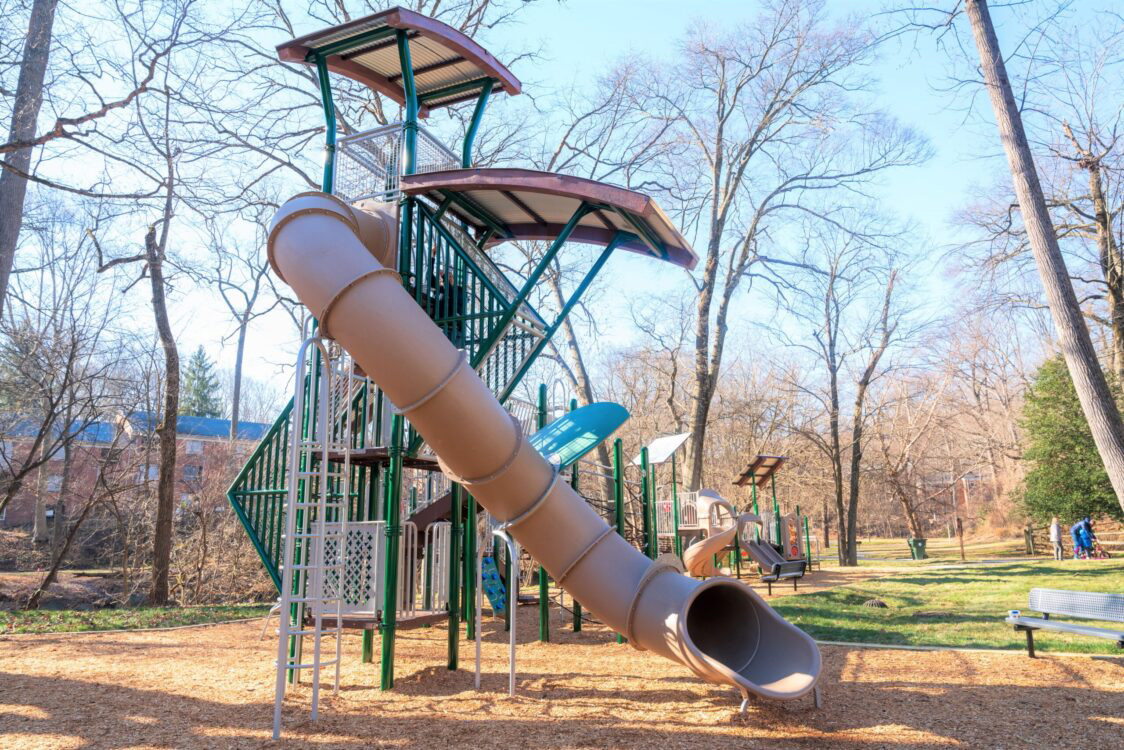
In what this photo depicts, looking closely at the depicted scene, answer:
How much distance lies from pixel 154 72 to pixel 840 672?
1234 cm

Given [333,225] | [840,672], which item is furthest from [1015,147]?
[333,225]

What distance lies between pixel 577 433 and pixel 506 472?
1859 millimetres

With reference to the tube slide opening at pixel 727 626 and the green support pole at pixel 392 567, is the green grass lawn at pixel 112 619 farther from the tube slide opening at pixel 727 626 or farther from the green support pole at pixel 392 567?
the tube slide opening at pixel 727 626

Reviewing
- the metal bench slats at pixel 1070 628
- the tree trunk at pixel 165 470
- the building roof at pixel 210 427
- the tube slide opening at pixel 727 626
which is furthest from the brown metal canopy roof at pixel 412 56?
the building roof at pixel 210 427

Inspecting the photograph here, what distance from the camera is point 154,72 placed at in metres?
10.9

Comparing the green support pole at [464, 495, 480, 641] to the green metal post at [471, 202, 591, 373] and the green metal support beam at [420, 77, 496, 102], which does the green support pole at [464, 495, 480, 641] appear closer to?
the green metal post at [471, 202, 591, 373]

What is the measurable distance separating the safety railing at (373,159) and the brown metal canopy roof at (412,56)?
97 centimetres

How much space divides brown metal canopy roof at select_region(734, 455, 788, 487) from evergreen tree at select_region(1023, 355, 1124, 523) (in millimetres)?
9453

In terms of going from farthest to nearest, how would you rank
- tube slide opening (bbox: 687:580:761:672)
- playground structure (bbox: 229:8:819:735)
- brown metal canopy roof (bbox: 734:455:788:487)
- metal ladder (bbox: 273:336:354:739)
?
brown metal canopy roof (bbox: 734:455:788:487) < tube slide opening (bbox: 687:580:761:672) < playground structure (bbox: 229:8:819:735) < metal ladder (bbox: 273:336:354:739)

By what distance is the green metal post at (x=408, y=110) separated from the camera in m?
7.84

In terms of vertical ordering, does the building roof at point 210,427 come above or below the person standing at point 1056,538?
above

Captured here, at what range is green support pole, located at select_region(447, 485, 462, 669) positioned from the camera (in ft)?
24.8

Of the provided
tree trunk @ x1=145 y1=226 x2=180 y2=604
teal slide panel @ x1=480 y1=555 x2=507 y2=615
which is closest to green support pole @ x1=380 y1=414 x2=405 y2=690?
teal slide panel @ x1=480 y1=555 x2=507 y2=615

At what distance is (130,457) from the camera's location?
26953mm
